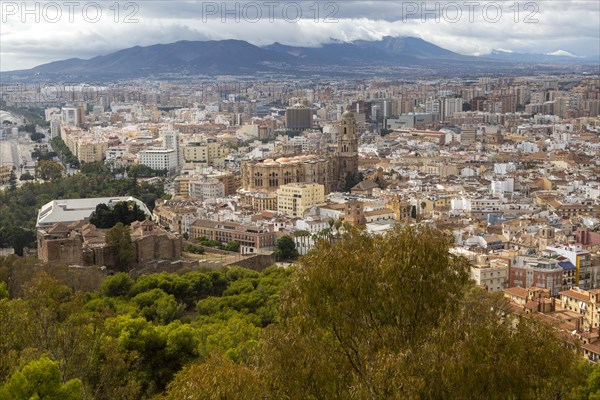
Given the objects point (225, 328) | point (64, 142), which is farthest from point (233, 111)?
point (225, 328)

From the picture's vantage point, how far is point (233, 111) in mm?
67375

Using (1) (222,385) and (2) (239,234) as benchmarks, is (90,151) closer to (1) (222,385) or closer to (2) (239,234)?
(2) (239,234)

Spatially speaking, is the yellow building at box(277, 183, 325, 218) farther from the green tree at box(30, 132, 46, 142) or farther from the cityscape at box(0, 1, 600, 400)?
the green tree at box(30, 132, 46, 142)

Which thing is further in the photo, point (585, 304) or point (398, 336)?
point (585, 304)

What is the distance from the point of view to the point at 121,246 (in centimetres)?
1502

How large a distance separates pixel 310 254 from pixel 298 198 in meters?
18.6

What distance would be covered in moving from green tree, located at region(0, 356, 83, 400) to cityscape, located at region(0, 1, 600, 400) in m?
0.01

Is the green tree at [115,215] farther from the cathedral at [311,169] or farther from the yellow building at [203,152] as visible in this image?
the yellow building at [203,152]

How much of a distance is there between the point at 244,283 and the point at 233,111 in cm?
5526

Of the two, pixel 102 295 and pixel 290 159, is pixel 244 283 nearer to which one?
pixel 102 295

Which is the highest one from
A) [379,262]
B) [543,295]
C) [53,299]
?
[379,262]

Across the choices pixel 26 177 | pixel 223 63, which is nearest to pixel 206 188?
pixel 26 177

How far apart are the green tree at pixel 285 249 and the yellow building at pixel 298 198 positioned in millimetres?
4346

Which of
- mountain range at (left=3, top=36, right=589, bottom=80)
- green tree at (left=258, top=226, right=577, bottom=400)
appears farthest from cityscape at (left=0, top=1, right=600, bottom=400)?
mountain range at (left=3, top=36, right=589, bottom=80)
